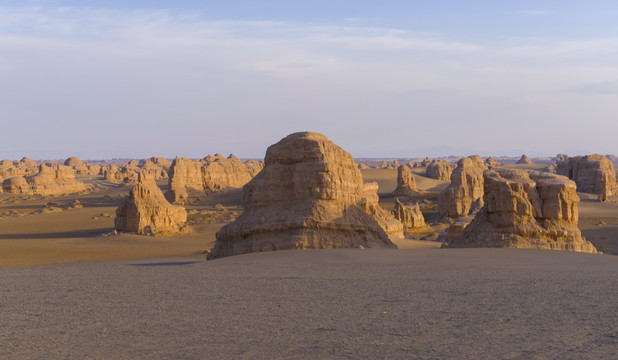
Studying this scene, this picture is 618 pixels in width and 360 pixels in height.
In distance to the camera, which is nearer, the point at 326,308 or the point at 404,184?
the point at 326,308

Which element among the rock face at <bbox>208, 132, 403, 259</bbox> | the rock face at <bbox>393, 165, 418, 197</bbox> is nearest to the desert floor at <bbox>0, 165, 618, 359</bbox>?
the rock face at <bbox>208, 132, 403, 259</bbox>

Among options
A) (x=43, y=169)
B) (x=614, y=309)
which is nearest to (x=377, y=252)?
(x=614, y=309)

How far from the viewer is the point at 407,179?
5653 centimetres

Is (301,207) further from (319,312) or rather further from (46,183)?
(46,183)

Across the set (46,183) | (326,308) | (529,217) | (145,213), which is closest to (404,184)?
(145,213)

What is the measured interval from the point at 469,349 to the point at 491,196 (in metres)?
12.2

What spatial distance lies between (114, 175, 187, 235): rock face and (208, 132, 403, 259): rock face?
49.9 feet

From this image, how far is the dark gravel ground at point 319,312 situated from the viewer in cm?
475

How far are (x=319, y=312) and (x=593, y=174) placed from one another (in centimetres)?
5547

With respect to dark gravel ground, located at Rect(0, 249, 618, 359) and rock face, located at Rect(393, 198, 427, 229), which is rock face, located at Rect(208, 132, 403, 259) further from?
rock face, located at Rect(393, 198, 427, 229)

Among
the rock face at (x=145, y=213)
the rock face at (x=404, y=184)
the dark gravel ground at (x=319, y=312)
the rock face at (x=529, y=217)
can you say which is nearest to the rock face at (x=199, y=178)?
the rock face at (x=404, y=184)

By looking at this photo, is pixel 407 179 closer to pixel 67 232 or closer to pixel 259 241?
pixel 67 232

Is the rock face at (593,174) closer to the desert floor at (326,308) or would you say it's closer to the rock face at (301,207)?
the rock face at (301,207)

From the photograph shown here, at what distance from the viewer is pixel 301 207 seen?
46.6 feet
